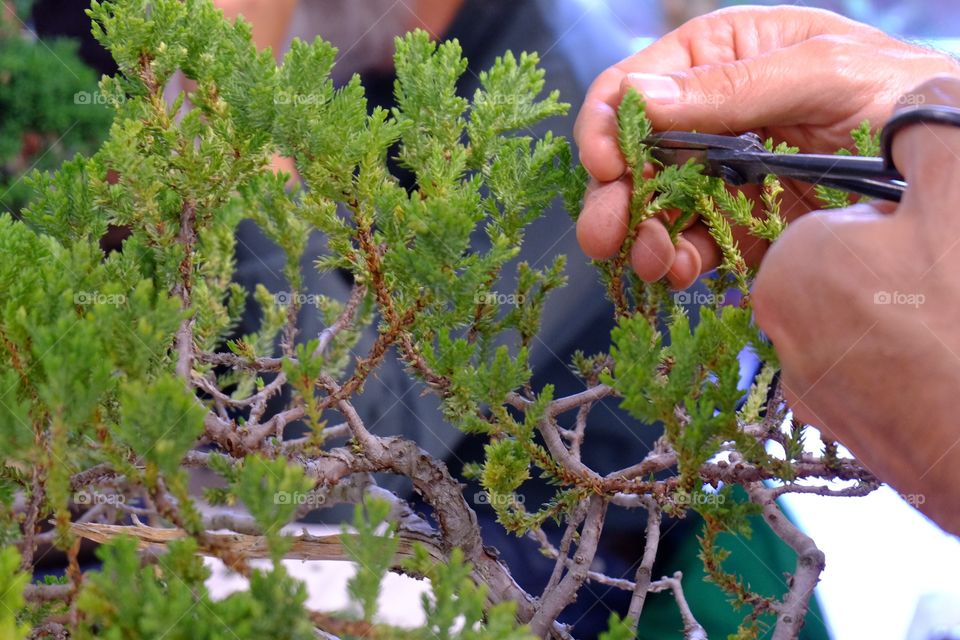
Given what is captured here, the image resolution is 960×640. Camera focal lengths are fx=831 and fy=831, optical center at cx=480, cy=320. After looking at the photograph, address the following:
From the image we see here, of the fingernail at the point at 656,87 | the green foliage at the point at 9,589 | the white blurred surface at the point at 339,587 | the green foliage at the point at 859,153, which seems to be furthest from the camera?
the white blurred surface at the point at 339,587

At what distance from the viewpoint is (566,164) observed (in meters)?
0.80

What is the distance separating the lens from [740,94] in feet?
2.73

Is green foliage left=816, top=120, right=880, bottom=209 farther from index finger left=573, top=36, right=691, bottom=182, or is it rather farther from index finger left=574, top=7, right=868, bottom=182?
index finger left=574, top=7, right=868, bottom=182

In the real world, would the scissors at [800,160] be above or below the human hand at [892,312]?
above

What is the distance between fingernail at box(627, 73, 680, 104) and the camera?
2.62ft

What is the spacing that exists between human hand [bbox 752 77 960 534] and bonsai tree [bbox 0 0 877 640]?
7 centimetres

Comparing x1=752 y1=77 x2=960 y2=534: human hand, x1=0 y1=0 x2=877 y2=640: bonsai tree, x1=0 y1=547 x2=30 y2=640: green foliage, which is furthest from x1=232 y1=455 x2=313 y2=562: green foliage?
x1=752 y1=77 x2=960 y2=534: human hand

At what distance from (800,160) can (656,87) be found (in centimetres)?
20

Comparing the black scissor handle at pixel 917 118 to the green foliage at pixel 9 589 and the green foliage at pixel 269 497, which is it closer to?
the green foliage at pixel 269 497

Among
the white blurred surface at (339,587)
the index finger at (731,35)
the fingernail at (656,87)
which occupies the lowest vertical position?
the white blurred surface at (339,587)

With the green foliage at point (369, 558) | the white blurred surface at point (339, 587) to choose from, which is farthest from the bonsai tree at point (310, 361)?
the white blurred surface at point (339, 587)

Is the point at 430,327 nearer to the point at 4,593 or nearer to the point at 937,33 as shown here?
the point at 4,593

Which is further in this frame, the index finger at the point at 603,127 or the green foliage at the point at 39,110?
the green foliage at the point at 39,110

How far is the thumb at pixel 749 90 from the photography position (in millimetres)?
808
